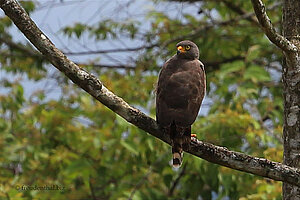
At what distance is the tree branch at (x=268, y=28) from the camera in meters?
2.79

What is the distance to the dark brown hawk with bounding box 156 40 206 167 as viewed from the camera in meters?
3.11

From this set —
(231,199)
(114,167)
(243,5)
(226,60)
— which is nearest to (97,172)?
(114,167)

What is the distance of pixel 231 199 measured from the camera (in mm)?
5023

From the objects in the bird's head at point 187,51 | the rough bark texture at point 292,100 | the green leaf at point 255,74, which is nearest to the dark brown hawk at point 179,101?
the bird's head at point 187,51

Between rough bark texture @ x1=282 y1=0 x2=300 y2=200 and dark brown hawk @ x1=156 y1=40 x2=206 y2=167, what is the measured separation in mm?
532

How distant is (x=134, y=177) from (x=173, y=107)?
9.44 feet

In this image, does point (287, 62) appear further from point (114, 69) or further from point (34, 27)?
point (114, 69)

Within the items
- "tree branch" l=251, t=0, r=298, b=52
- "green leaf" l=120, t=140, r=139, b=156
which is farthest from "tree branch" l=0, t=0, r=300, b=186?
"green leaf" l=120, t=140, r=139, b=156

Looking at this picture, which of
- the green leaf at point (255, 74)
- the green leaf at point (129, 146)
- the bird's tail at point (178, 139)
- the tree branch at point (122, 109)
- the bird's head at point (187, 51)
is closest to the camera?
the tree branch at point (122, 109)

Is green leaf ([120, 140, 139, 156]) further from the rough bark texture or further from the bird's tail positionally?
the rough bark texture

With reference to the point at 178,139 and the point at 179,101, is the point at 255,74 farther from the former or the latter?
the point at 178,139

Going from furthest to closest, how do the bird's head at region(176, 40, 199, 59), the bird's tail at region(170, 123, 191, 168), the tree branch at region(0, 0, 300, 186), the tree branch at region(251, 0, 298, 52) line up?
1. the bird's head at region(176, 40, 199, 59)
2. the bird's tail at region(170, 123, 191, 168)
3. the tree branch at region(251, 0, 298, 52)
4. the tree branch at region(0, 0, 300, 186)

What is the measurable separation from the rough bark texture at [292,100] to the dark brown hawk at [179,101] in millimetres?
532

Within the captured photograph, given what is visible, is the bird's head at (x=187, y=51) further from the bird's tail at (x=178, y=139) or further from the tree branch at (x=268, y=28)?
the tree branch at (x=268, y=28)
